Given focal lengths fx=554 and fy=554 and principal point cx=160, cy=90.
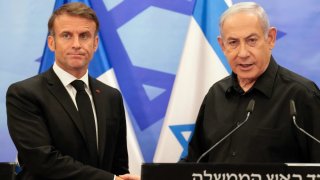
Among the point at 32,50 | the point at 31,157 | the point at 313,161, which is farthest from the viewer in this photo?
the point at 32,50

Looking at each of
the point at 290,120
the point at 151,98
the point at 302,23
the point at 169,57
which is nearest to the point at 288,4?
the point at 302,23

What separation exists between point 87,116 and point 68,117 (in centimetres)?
11

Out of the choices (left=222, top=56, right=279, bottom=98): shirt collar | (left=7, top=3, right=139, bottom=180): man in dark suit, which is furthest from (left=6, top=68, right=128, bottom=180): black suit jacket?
(left=222, top=56, right=279, bottom=98): shirt collar

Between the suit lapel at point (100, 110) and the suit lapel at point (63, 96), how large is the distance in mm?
117

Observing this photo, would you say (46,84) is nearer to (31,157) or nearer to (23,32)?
(31,157)

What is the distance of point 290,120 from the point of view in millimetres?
2586

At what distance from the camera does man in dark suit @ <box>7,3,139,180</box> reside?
9.02 ft

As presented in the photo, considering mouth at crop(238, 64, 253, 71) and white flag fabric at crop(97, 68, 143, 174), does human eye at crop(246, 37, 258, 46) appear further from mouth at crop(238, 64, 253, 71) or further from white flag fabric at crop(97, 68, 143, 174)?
white flag fabric at crop(97, 68, 143, 174)

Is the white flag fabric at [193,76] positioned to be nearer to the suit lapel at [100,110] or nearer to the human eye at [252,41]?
the suit lapel at [100,110]

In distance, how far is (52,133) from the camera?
2.82 metres

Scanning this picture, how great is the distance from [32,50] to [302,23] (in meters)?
1.98

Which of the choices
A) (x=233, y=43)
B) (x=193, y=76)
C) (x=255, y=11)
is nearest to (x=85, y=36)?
(x=233, y=43)

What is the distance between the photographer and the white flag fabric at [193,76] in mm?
3826

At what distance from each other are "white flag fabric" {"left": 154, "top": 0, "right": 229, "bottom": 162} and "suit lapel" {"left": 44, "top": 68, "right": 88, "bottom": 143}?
1.08 m
